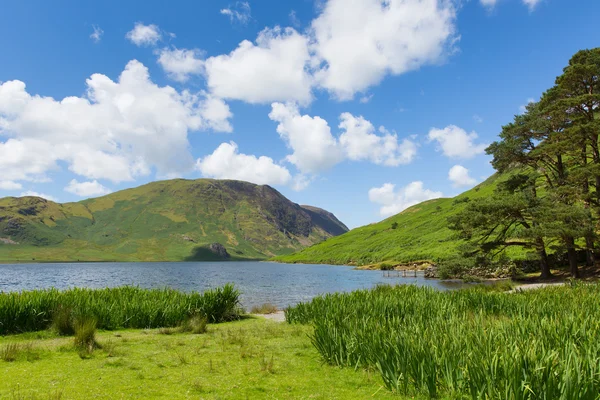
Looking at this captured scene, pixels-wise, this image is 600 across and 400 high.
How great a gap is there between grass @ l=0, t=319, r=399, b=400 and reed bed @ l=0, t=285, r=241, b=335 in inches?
A: 139

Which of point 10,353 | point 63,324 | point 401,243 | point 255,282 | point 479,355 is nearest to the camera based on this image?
point 479,355

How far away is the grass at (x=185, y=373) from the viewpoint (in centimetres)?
841

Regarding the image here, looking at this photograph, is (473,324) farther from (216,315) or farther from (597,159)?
(597,159)

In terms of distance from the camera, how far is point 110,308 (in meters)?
18.3

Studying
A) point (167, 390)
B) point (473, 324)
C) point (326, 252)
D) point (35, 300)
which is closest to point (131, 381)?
point (167, 390)

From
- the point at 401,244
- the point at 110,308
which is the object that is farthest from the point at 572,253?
the point at 401,244

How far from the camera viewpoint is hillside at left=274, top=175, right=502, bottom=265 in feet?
335

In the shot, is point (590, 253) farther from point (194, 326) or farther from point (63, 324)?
point (63, 324)

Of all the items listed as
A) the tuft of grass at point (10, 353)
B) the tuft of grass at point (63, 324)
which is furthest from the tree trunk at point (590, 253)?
the tuft of grass at point (10, 353)

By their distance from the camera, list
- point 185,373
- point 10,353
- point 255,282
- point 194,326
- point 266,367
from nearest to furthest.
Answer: point 185,373, point 266,367, point 10,353, point 194,326, point 255,282

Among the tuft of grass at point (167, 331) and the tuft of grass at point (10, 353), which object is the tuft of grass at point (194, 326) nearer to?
the tuft of grass at point (167, 331)

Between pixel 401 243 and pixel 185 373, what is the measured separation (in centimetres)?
12665

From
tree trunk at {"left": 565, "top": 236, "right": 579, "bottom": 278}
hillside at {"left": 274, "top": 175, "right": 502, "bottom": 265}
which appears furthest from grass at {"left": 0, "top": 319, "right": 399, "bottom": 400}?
hillside at {"left": 274, "top": 175, "right": 502, "bottom": 265}

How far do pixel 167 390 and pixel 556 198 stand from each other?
37.5m
